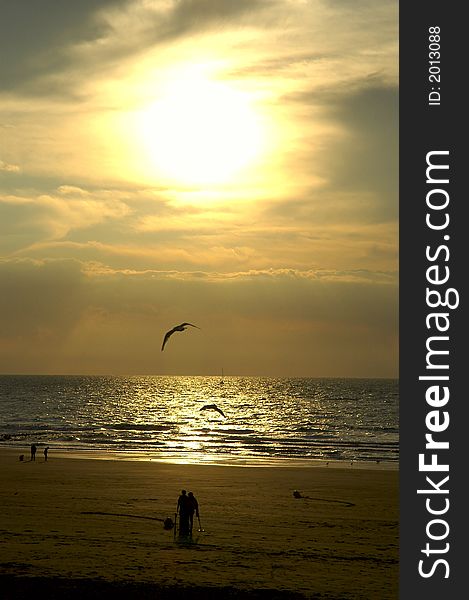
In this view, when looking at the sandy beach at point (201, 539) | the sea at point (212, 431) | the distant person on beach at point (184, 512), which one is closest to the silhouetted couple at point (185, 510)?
the distant person on beach at point (184, 512)

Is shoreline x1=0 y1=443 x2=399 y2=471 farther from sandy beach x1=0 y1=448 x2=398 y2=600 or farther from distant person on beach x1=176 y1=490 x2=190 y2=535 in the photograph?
distant person on beach x1=176 y1=490 x2=190 y2=535

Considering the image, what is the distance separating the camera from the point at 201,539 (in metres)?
25.4

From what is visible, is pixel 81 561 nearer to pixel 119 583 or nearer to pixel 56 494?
pixel 119 583

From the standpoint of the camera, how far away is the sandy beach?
1983 cm

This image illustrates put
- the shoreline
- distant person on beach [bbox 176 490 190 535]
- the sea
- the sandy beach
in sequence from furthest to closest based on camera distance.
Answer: the sea → the shoreline → distant person on beach [bbox 176 490 190 535] → the sandy beach

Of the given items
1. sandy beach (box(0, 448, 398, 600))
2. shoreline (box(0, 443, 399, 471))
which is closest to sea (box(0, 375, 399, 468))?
shoreline (box(0, 443, 399, 471))

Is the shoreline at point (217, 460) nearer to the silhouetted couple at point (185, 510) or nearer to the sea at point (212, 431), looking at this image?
the sea at point (212, 431)

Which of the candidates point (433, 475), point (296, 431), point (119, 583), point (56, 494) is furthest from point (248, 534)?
point (296, 431)

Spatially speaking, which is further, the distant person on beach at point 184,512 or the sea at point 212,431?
the sea at point 212,431

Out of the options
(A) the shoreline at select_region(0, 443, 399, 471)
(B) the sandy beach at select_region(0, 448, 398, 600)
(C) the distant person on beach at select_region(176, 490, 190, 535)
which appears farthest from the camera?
(A) the shoreline at select_region(0, 443, 399, 471)

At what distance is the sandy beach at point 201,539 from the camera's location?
1983 cm

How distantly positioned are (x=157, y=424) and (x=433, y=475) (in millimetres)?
92894

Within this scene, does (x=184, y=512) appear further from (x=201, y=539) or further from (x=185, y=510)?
(x=201, y=539)

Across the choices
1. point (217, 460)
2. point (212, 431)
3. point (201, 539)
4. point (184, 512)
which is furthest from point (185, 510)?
point (212, 431)
